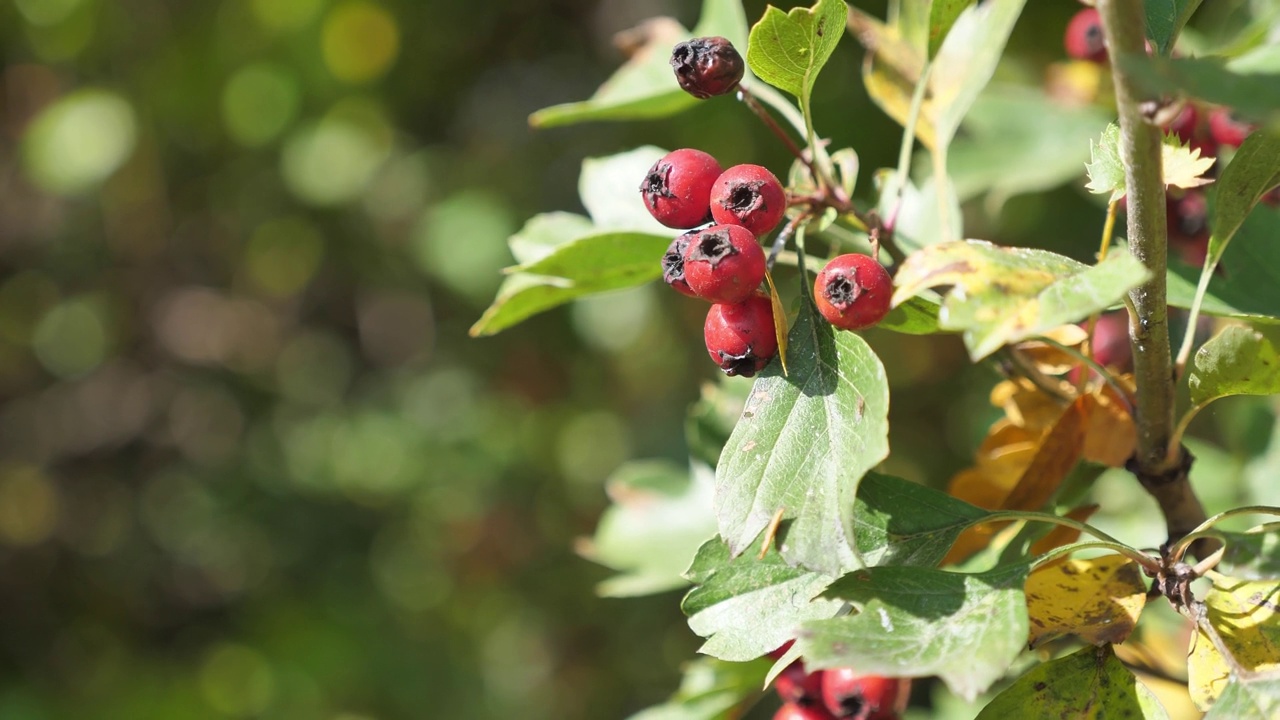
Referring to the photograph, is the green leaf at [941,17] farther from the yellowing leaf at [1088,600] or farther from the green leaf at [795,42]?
the yellowing leaf at [1088,600]

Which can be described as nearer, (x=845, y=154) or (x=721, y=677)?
(x=845, y=154)

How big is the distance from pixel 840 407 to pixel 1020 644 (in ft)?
0.60

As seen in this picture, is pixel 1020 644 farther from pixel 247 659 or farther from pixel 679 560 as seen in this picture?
pixel 247 659

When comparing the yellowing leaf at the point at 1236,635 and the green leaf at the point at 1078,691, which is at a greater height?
the yellowing leaf at the point at 1236,635

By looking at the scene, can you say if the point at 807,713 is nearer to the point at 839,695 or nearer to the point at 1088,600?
the point at 839,695

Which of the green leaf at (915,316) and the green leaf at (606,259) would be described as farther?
the green leaf at (606,259)

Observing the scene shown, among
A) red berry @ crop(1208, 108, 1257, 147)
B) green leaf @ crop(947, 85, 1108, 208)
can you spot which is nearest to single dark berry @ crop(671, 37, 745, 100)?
red berry @ crop(1208, 108, 1257, 147)

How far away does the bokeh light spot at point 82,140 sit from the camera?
2631 mm

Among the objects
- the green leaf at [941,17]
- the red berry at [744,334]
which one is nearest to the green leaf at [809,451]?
the red berry at [744,334]

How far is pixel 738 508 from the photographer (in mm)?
699

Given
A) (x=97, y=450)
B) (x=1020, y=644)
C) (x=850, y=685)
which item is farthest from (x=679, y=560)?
(x=97, y=450)

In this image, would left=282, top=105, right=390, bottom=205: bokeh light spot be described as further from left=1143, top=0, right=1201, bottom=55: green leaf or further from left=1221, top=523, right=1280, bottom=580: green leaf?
left=1221, top=523, right=1280, bottom=580: green leaf

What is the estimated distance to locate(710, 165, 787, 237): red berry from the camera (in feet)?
2.35

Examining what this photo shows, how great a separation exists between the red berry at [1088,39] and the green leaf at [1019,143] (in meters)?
0.21
